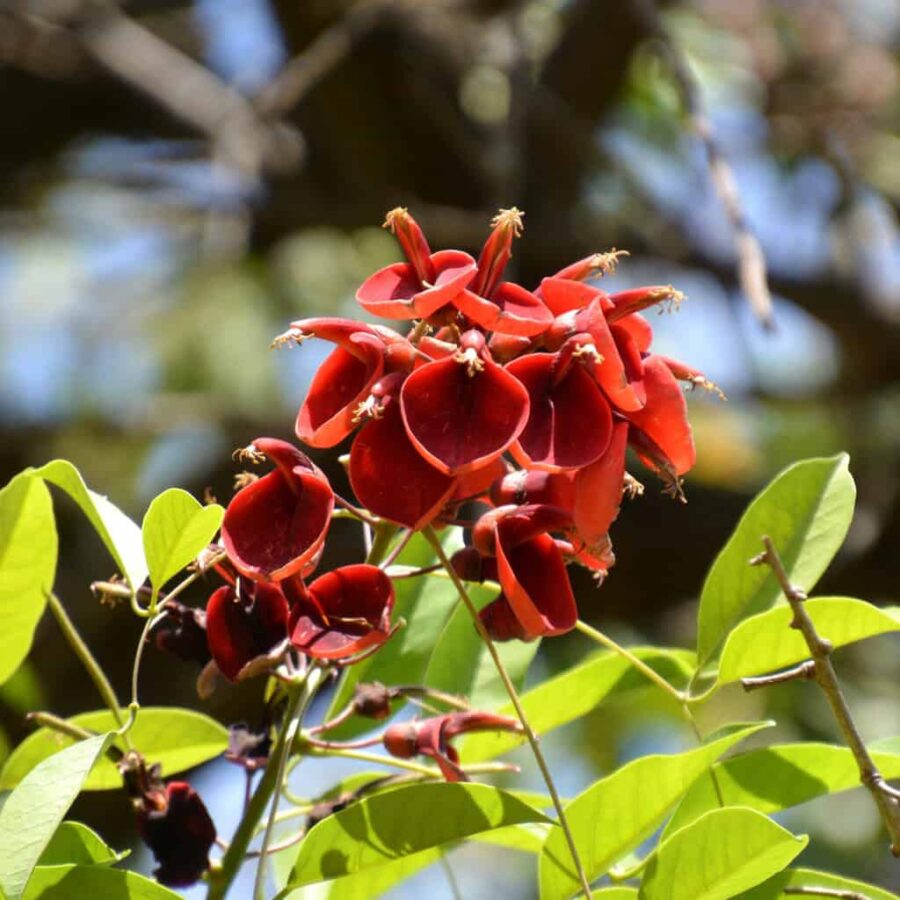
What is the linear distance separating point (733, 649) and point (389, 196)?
2.11m

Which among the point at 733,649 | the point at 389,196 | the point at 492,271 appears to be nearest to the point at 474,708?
the point at 733,649

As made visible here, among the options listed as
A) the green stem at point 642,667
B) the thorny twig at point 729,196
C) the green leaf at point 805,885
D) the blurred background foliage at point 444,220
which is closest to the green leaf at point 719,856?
the green leaf at point 805,885

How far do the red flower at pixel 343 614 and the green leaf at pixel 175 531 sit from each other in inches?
2.5

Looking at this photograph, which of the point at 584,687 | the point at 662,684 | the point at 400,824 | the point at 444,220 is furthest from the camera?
the point at 444,220

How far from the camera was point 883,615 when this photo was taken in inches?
32.7

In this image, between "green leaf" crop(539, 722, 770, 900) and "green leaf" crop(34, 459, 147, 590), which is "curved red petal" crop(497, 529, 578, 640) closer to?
"green leaf" crop(539, 722, 770, 900)

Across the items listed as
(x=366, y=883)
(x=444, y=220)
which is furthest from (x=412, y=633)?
(x=444, y=220)

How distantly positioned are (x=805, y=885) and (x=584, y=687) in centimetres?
24

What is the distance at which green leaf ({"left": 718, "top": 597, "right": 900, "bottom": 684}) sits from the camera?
855 millimetres

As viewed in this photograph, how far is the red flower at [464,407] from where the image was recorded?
759 mm

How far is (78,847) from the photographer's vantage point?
30.9 inches

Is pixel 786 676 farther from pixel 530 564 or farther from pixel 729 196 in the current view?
pixel 729 196

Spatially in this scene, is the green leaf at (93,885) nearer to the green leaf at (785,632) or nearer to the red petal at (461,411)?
the red petal at (461,411)

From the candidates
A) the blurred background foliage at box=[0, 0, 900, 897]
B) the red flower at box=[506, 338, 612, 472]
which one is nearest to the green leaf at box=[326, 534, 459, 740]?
the red flower at box=[506, 338, 612, 472]
